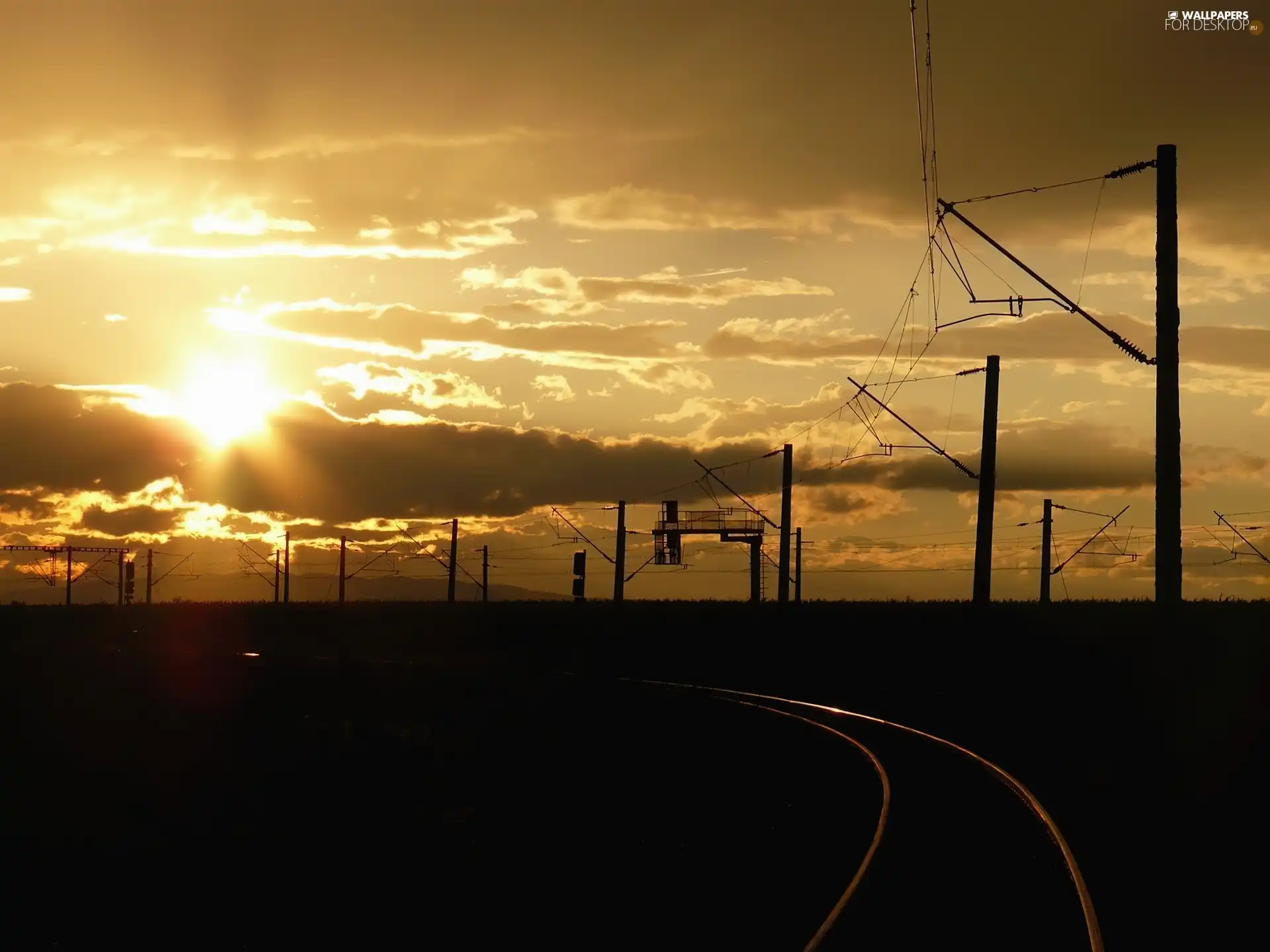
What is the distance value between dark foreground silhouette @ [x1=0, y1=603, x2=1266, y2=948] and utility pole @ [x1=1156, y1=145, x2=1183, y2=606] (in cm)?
125

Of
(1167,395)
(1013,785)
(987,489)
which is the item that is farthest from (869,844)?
(987,489)

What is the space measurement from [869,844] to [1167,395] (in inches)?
534

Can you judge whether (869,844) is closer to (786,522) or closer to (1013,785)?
(1013,785)

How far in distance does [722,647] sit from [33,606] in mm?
97242

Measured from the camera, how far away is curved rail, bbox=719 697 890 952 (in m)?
12.6

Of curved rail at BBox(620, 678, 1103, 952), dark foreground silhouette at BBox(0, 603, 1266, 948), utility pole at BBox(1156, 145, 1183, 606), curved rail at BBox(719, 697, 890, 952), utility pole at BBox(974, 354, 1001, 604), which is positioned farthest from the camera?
utility pole at BBox(974, 354, 1001, 604)

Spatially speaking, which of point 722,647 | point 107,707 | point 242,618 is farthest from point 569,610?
point 107,707

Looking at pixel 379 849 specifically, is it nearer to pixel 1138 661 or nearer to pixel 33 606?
pixel 1138 661

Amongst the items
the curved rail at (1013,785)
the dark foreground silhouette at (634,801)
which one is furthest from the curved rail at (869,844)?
the curved rail at (1013,785)

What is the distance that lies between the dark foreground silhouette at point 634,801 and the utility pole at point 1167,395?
1247 mm

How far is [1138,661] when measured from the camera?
44.9 m

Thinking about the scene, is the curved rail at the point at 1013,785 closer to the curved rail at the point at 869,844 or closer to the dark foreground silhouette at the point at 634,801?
the dark foreground silhouette at the point at 634,801

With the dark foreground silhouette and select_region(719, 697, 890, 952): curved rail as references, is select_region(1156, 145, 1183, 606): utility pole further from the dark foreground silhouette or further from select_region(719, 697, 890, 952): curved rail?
select_region(719, 697, 890, 952): curved rail

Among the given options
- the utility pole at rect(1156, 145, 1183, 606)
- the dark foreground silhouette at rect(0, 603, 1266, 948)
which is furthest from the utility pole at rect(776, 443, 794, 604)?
the utility pole at rect(1156, 145, 1183, 606)
